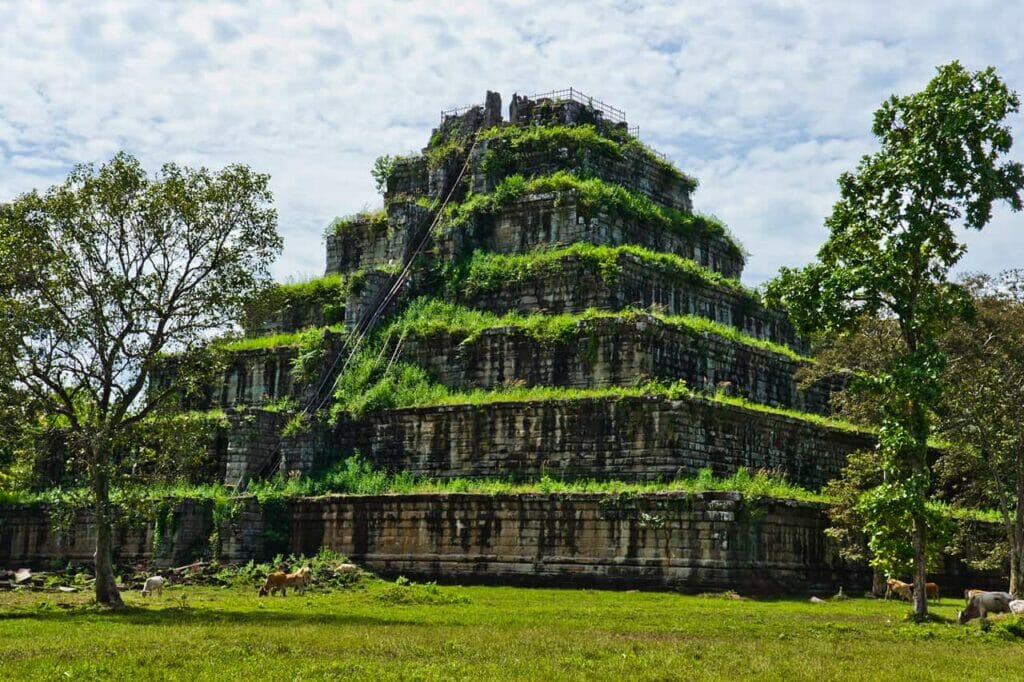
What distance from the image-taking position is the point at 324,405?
41969 mm

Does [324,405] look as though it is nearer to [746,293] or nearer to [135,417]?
[135,417]

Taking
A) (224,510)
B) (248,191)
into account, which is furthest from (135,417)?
(224,510)

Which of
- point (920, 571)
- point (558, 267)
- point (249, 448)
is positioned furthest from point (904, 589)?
point (249, 448)

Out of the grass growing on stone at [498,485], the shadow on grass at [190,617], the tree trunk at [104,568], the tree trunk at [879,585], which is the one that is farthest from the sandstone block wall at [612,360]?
the tree trunk at [104,568]

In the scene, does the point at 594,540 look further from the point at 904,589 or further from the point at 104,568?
the point at 104,568

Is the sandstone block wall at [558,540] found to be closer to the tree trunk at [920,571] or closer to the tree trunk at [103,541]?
the tree trunk at [920,571]

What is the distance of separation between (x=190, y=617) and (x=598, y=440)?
14793 mm

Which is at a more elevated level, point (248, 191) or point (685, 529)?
point (248, 191)

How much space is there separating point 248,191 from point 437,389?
12213mm

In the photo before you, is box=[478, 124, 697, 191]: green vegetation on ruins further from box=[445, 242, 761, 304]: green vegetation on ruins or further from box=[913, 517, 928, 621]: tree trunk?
box=[913, 517, 928, 621]: tree trunk

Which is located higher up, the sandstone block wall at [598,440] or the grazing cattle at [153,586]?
the sandstone block wall at [598,440]

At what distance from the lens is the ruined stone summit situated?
33875 millimetres

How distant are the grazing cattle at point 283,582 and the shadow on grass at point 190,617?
4.39 meters

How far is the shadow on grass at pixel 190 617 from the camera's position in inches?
945
